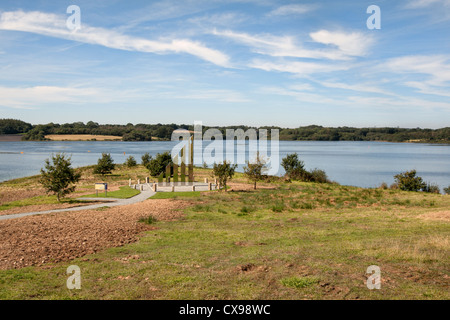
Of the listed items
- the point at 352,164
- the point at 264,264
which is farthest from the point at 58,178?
the point at 352,164

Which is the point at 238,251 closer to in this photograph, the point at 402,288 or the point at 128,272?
the point at 128,272

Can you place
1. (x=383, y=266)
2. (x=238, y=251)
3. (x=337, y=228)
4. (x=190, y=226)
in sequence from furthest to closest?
(x=190, y=226)
(x=337, y=228)
(x=238, y=251)
(x=383, y=266)

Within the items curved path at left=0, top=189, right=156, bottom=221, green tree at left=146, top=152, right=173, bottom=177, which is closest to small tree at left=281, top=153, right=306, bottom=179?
green tree at left=146, top=152, right=173, bottom=177

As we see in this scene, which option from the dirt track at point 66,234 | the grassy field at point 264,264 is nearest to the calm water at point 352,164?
the dirt track at point 66,234

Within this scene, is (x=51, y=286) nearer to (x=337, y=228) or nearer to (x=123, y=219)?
(x=123, y=219)

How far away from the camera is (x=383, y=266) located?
8906mm

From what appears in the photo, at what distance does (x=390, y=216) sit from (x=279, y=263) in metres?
11.1

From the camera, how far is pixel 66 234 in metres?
13.8

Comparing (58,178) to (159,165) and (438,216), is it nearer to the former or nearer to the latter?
(159,165)

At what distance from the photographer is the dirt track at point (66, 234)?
10.7 meters

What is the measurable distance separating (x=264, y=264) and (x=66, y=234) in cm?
890

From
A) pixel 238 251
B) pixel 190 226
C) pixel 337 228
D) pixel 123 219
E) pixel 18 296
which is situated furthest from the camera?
pixel 123 219
